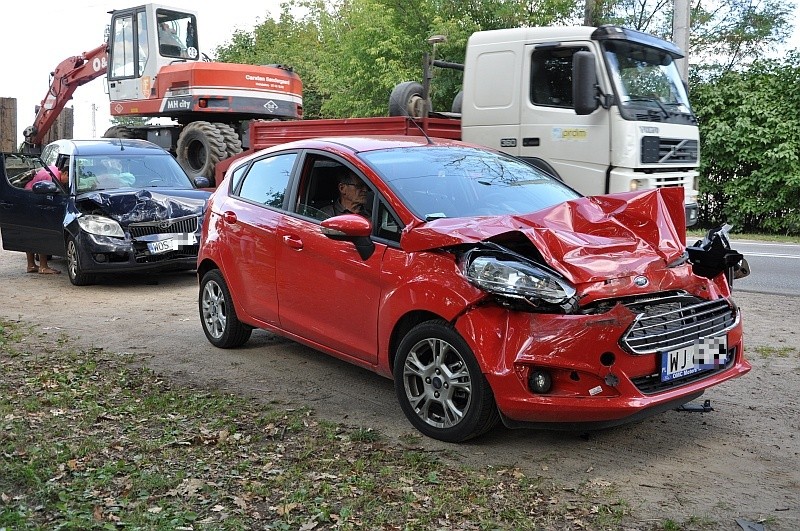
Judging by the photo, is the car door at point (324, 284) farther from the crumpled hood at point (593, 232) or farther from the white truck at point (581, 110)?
the white truck at point (581, 110)

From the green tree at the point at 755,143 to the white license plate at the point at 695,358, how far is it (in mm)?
13845

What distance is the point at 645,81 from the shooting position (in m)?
10.4

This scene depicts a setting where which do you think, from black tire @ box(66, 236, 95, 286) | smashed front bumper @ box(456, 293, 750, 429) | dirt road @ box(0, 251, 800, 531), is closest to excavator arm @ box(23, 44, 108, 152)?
black tire @ box(66, 236, 95, 286)

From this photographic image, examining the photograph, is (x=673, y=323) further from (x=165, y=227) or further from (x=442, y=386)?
(x=165, y=227)

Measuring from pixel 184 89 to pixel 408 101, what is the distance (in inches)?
271

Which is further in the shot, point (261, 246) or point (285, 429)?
point (261, 246)

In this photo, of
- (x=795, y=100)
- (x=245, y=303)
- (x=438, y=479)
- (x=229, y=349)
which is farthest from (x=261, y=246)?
(x=795, y=100)

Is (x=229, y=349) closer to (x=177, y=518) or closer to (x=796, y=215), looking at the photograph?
(x=177, y=518)

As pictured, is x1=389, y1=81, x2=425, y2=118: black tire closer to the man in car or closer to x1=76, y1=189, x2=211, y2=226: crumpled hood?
x1=76, y1=189, x2=211, y2=226: crumpled hood

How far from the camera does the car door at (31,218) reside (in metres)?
10.8

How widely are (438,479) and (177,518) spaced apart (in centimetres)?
122

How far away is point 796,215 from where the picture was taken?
59.3 feet

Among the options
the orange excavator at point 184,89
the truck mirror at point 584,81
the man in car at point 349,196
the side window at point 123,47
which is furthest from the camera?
the side window at point 123,47

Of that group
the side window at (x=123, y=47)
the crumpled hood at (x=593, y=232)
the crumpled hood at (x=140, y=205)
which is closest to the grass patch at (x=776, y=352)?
the crumpled hood at (x=593, y=232)
